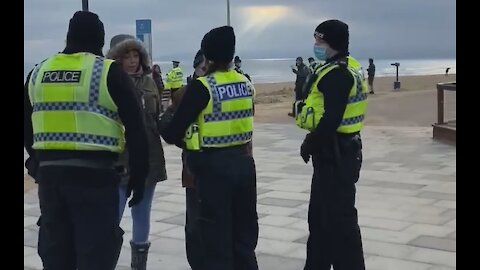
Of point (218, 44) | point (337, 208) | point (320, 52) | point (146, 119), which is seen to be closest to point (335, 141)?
point (337, 208)

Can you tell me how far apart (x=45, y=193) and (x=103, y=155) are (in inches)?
13.8

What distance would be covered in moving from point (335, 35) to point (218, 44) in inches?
32.0

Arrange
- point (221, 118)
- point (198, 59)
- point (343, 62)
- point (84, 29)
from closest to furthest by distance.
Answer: point (84, 29) < point (221, 118) < point (343, 62) < point (198, 59)

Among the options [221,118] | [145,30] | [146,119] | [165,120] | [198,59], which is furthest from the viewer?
[145,30]

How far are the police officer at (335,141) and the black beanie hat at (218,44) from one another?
0.65 metres

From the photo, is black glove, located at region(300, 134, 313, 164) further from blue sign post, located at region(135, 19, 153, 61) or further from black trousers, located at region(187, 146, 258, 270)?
blue sign post, located at region(135, 19, 153, 61)

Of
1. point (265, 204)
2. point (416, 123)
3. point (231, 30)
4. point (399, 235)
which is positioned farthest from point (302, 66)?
point (231, 30)

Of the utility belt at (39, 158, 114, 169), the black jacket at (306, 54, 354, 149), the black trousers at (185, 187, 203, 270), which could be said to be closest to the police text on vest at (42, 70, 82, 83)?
the utility belt at (39, 158, 114, 169)

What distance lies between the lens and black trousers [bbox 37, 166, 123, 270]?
342 centimetres

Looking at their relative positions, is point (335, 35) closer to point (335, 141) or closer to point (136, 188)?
point (335, 141)

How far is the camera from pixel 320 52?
4508 millimetres

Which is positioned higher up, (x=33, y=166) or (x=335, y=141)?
(x=335, y=141)
